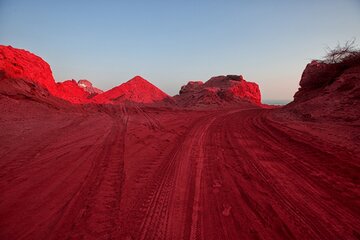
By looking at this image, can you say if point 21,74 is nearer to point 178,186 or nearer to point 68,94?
point 68,94

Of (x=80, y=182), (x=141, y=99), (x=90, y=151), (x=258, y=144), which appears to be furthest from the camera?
(x=141, y=99)

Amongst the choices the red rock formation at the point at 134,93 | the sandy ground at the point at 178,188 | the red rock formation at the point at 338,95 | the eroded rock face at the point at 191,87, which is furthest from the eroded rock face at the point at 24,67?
the eroded rock face at the point at 191,87

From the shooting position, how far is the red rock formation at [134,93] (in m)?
24.3

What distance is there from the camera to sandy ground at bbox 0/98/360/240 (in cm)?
244

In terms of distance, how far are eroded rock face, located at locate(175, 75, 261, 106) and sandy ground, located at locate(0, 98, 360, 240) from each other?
18958 millimetres

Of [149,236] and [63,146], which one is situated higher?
[63,146]

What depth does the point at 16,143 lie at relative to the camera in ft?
18.5

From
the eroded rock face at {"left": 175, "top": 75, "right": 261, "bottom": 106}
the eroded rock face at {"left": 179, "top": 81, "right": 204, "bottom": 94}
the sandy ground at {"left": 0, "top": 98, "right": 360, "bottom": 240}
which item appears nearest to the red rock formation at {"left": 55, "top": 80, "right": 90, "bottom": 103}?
the eroded rock face at {"left": 175, "top": 75, "right": 261, "bottom": 106}

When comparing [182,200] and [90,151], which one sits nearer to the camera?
[182,200]

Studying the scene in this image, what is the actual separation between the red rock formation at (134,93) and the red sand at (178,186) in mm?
17662

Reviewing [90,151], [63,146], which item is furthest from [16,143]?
[90,151]

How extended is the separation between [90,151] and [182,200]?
3.30 metres

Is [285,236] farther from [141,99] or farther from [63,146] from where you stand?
[141,99]

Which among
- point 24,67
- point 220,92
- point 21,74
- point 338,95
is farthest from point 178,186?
point 220,92
